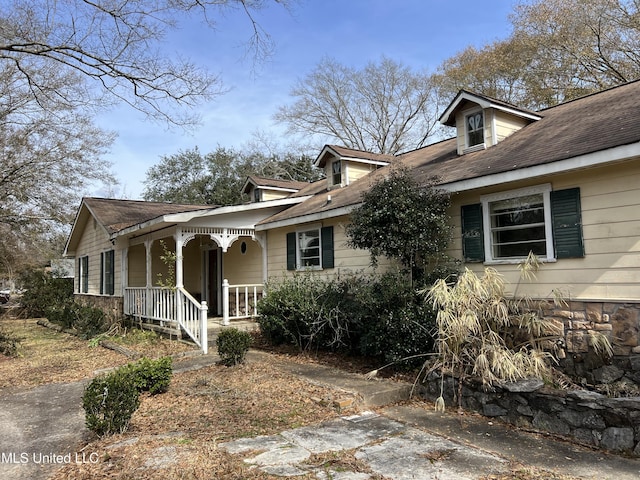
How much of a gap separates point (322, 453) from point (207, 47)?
27.0 ft

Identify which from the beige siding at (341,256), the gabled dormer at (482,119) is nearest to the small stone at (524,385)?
the beige siding at (341,256)

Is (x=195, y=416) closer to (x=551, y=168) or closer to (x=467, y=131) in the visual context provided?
(x=551, y=168)

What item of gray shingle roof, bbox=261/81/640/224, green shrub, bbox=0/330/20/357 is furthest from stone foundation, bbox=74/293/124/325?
gray shingle roof, bbox=261/81/640/224

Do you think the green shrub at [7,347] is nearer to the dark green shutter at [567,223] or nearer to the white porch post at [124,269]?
the white porch post at [124,269]

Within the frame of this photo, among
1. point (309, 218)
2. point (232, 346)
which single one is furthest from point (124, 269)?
point (232, 346)

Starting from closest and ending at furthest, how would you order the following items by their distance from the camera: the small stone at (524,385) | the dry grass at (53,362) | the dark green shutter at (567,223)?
the small stone at (524,385) → the dark green shutter at (567,223) → the dry grass at (53,362)

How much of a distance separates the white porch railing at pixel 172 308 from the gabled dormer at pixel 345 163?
532cm

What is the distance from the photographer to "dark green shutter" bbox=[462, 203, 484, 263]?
7.39m

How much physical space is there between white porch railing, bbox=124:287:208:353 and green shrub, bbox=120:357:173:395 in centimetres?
273

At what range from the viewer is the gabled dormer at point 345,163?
41.0 ft

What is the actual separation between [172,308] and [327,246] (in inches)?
156

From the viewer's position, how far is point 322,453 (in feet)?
13.5

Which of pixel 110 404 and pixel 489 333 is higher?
pixel 489 333

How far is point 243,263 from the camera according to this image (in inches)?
539
